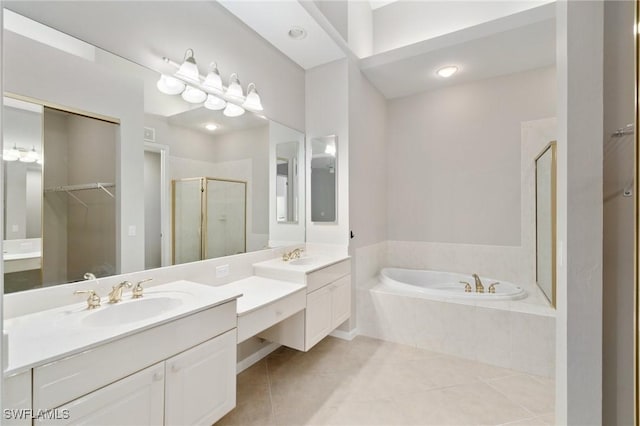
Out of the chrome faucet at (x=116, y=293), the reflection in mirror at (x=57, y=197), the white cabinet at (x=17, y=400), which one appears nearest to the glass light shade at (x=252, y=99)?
the reflection in mirror at (x=57, y=197)

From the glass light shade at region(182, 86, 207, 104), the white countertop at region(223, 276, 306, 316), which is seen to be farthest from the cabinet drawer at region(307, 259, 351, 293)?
the glass light shade at region(182, 86, 207, 104)

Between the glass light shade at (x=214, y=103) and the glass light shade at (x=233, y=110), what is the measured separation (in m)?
0.04

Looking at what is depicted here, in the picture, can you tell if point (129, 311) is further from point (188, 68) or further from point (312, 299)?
point (188, 68)

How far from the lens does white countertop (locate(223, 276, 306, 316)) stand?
164cm

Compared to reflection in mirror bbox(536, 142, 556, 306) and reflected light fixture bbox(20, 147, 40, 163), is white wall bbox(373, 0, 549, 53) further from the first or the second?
reflected light fixture bbox(20, 147, 40, 163)

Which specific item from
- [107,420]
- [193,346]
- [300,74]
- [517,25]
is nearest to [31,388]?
[107,420]

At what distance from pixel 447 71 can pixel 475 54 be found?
337 millimetres

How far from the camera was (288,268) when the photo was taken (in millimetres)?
2203

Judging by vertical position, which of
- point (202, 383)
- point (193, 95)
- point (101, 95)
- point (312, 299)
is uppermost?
point (193, 95)

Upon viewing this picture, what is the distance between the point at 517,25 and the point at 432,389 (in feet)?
9.55

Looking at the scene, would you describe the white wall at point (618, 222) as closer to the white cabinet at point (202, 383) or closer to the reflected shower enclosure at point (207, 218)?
the white cabinet at point (202, 383)

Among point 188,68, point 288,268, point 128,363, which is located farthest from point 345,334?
point 188,68

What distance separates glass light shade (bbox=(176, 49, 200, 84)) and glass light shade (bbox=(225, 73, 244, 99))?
29 cm

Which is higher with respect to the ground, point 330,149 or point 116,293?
point 330,149
